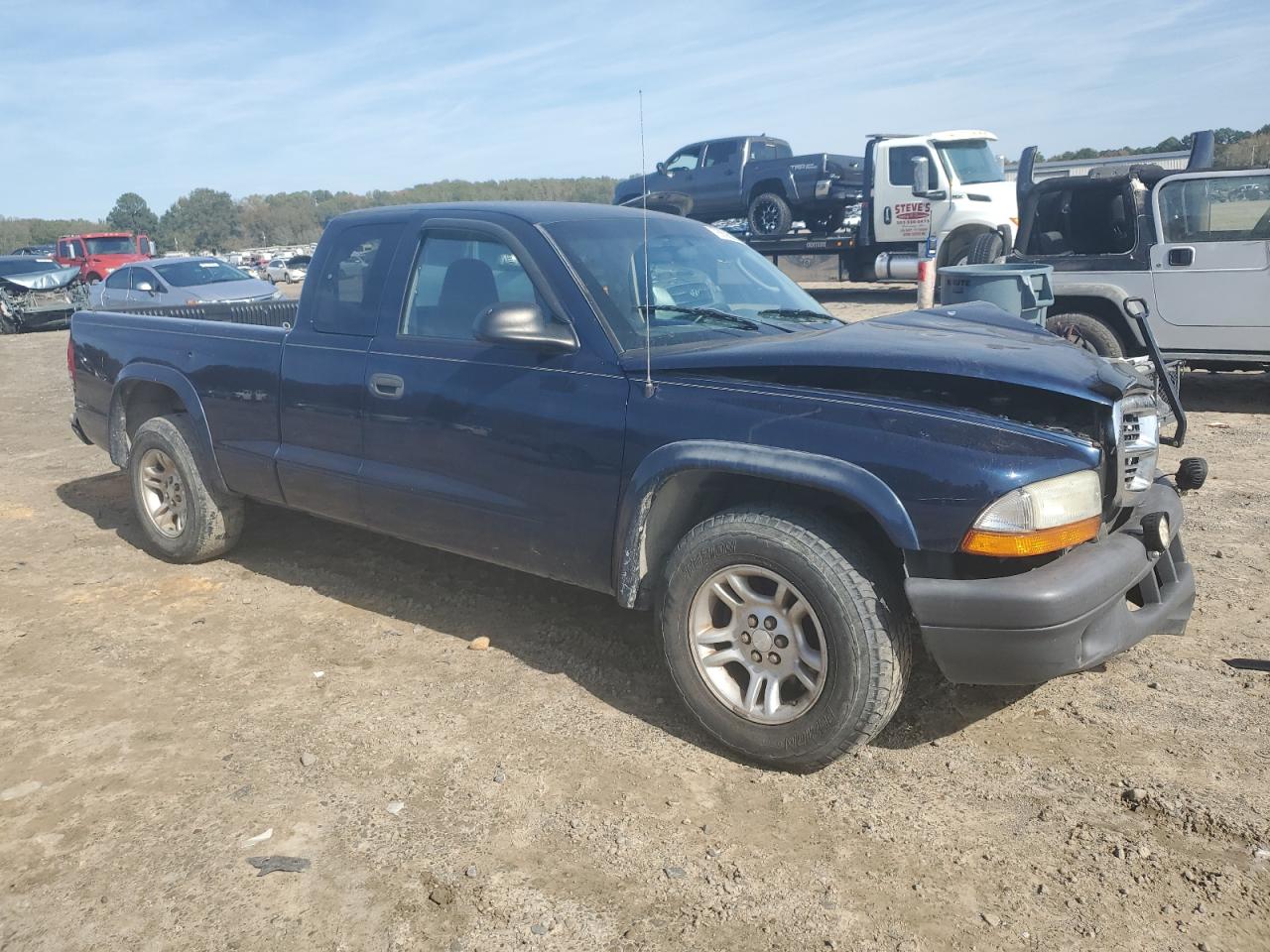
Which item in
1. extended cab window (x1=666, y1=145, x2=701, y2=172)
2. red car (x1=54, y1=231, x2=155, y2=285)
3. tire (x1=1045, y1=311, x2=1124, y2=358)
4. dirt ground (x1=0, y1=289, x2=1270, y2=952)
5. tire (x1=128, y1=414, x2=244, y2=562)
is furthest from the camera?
red car (x1=54, y1=231, x2=155, y2=285)

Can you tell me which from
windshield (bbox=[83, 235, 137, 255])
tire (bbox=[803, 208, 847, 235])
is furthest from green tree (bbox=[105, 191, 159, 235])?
tire (bbox=[803, 208, 847, 235])

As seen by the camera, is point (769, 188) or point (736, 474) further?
point (769, 188)

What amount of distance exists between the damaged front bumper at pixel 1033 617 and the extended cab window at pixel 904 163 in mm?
14070

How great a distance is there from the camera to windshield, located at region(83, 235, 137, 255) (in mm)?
27500

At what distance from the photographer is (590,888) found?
273 centimetres

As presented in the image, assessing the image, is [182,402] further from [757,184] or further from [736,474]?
[757,184]

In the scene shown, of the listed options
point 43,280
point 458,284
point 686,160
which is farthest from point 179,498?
point 43,280

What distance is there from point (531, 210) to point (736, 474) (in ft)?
5.01

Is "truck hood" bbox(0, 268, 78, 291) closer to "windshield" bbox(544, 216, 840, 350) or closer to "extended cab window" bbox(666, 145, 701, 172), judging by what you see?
"extended cab window" bbox(666, 145, 701, 172)

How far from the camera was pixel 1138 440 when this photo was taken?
11.0ft

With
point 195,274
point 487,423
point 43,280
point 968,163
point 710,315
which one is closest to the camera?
point 487,423

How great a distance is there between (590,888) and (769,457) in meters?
1.34

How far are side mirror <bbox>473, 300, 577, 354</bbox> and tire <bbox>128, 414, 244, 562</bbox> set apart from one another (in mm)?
2340

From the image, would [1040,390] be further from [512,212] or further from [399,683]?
[399,683]
